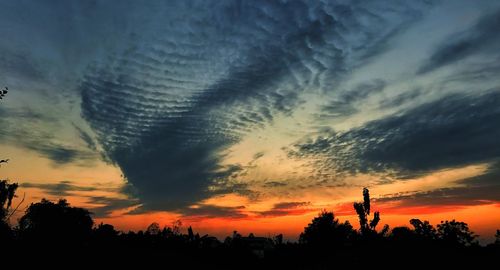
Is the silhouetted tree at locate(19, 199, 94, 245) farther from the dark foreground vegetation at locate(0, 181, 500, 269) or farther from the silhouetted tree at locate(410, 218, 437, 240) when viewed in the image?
the silhouetted tree at locate(410, 218, 437, 240)

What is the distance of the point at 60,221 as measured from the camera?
236ft

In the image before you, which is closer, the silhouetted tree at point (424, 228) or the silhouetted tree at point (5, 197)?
the silhouetted tree at point (5, 197)

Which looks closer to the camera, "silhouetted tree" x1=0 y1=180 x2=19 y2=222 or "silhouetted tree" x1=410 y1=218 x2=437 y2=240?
"silhouetted tree" x1=0 y1=180 x2=19 y2=222

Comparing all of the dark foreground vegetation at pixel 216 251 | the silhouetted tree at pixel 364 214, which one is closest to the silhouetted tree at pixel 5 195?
the dark foreground vegetation at pixel 216 251

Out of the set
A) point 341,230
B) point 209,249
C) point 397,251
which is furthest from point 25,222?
point 397,251

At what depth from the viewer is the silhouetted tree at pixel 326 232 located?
6342 centimetres

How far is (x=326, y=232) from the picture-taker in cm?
6625

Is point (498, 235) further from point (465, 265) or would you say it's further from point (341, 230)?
point (465, 265)

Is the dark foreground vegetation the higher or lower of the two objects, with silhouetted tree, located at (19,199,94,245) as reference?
lower

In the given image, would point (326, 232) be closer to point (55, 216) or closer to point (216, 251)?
point (216, 251)

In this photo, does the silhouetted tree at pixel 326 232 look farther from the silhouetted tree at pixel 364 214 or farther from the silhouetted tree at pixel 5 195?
the silhouetted tree at pixel 5 195

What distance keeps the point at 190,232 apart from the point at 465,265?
→ 36.2 metres

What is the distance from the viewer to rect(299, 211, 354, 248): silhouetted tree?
63.4 meters

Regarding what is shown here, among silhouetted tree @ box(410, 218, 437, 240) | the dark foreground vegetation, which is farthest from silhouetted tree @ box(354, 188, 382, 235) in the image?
silhouetted tree @ box(410, 218, 437, 240)
